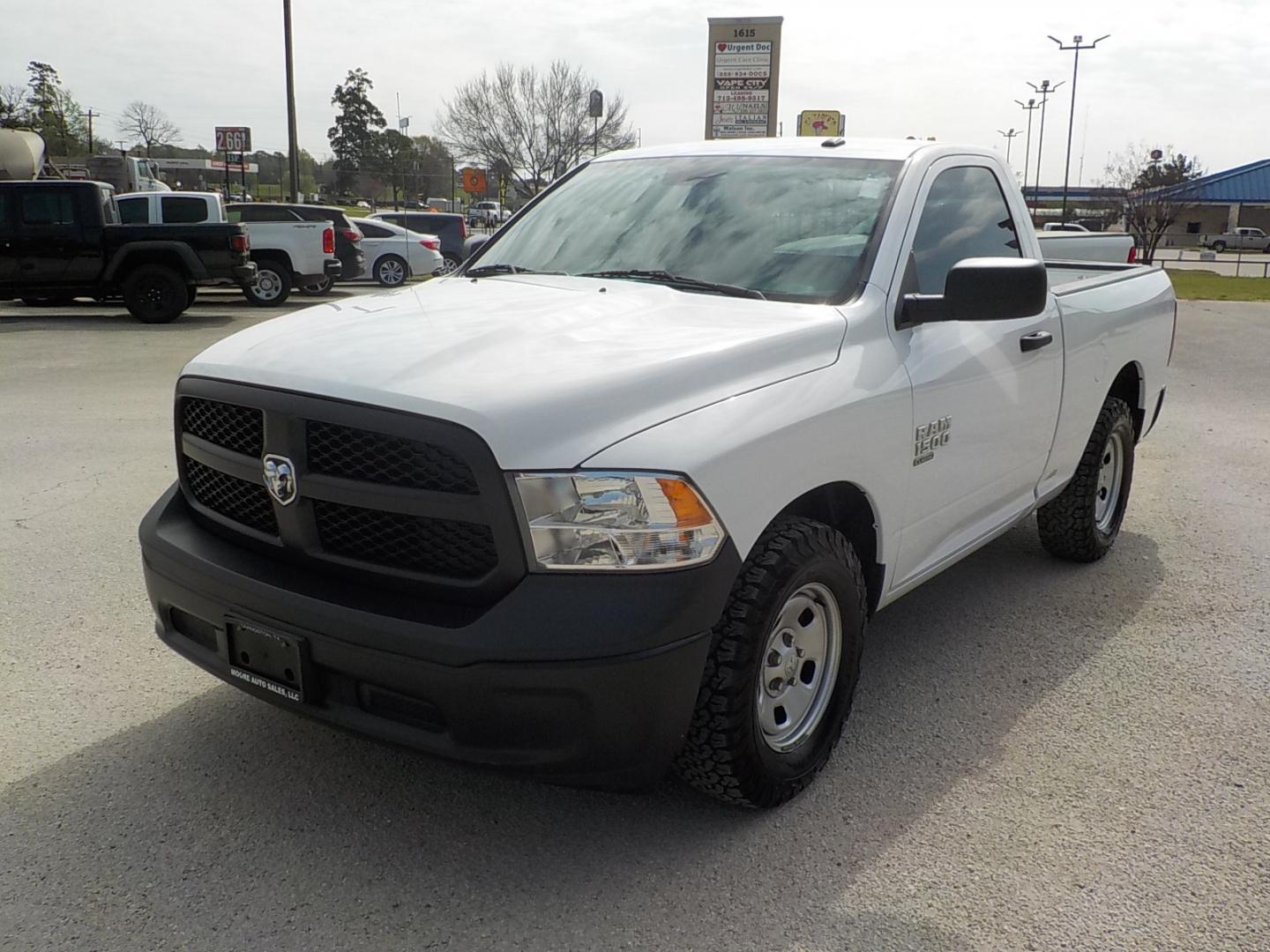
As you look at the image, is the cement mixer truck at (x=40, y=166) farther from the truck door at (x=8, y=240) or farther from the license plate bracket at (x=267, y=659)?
the license plate bracket at (x=267, y=659)

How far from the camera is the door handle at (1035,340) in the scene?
3.99 metres

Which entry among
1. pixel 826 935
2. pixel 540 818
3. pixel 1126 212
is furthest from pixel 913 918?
pixel 1126 212

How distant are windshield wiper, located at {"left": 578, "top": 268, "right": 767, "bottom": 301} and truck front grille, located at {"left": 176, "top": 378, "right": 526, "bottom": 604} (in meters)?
1.28

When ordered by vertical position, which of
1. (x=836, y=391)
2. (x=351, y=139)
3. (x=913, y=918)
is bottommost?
(x=913, y=918)

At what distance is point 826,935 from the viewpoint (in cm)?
252

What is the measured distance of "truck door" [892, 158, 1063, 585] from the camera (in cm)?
345

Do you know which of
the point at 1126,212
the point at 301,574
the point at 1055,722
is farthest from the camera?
the point at 1126,212

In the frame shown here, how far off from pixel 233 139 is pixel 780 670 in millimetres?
37826

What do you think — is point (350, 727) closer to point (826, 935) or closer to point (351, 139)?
point (826, 935)

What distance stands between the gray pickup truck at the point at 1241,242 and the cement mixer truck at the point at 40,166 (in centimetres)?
6522

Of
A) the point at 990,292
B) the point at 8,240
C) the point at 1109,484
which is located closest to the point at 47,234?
the point at 8,240

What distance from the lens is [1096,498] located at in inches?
203

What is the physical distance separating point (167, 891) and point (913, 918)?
1751mm

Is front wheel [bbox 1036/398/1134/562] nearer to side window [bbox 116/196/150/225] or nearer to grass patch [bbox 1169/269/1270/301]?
side window [bbox 116/196/150/225]
